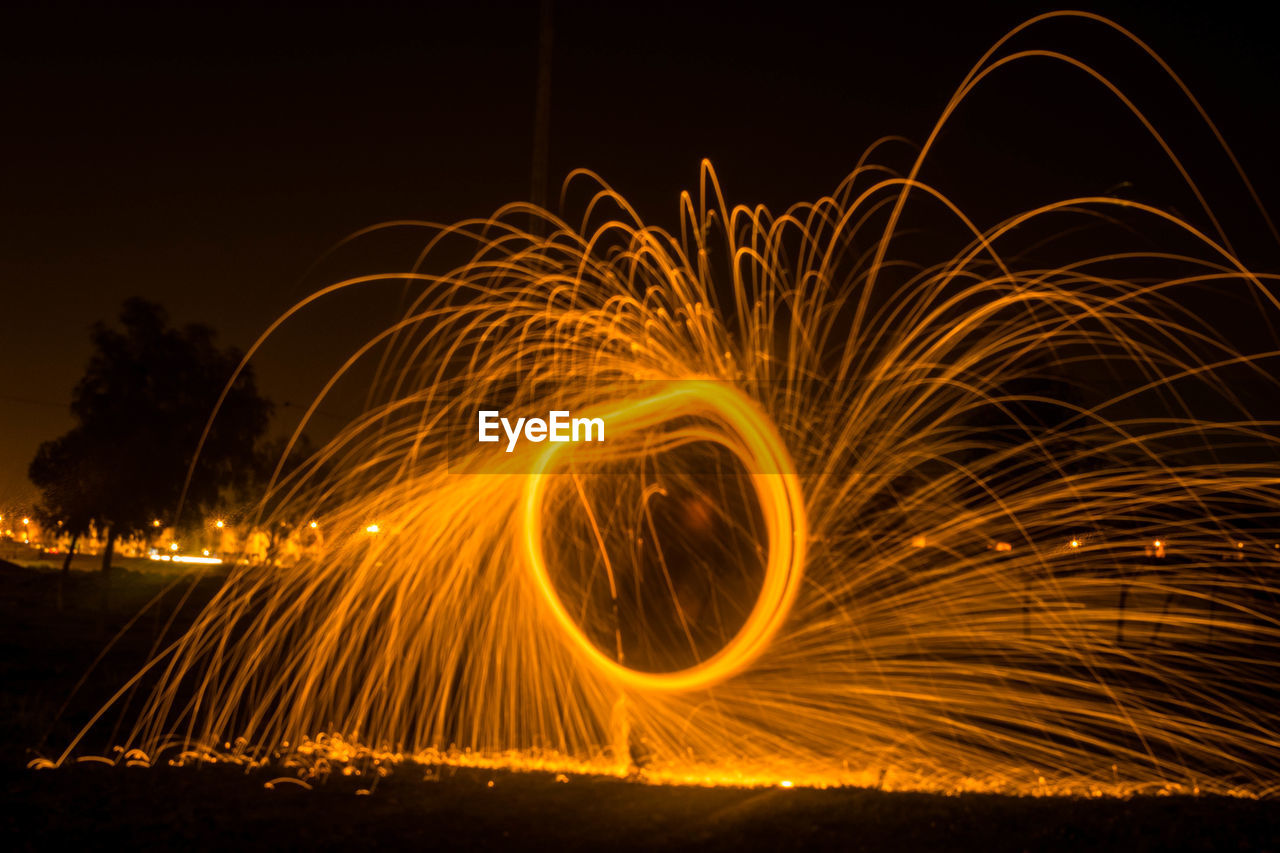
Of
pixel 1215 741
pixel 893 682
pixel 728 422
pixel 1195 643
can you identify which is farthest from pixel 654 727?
pixel 1195 643

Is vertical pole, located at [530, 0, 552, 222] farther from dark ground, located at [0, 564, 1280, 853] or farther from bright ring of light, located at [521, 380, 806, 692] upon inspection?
dark ground, located at [0, 564, 1280, 853]

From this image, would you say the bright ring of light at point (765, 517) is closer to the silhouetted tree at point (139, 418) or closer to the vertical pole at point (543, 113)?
the vertical pole at point (543, 113)

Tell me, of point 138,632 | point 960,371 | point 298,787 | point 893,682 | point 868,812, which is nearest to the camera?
point 868,812

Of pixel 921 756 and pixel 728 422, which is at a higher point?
pixel 728 422

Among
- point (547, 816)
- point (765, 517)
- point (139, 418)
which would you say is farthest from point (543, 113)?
point (139, 418)

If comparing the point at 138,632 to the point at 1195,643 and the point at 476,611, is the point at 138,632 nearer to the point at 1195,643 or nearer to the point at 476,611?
the point at 476,611

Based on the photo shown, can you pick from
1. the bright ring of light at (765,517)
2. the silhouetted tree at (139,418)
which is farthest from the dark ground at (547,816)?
the silhouetted tree at (139,418)

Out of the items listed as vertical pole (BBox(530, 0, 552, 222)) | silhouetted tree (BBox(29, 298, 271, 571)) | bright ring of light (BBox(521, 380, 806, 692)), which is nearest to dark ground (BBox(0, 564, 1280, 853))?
bright ring of light (BBox(521, 380, 806, 692))

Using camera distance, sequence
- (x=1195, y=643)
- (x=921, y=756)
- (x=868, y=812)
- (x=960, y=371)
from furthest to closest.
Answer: (x=1195, y=643) → (x=960, y=371) → (x=921, y=756) → (x=868, y=812)

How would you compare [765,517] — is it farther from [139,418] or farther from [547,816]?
[139,418]
